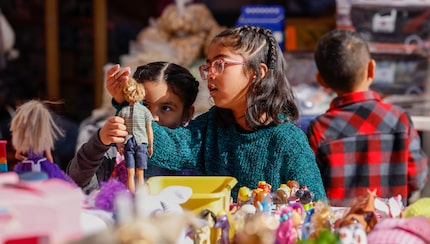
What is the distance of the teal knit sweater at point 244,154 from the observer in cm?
205

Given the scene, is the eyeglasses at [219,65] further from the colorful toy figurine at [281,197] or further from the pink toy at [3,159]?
the pink toy at [3,159]

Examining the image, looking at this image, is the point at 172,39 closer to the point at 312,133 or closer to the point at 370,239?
the point at 312,133

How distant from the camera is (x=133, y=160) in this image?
1.81 meters

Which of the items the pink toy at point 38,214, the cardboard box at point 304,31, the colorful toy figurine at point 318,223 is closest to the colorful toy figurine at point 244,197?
the colorful toy figurine at point 318,223

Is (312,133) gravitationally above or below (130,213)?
below

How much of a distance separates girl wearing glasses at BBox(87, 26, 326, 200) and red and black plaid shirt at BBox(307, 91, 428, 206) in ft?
2.42

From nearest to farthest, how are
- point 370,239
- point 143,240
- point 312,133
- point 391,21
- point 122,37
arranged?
point 143,240 < point 370,239 < point 312,133 < point 391,21 < point 122,37

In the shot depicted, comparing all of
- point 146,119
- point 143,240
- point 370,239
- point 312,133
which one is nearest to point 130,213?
point 143,240

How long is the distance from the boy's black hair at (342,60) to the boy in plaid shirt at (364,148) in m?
0.03

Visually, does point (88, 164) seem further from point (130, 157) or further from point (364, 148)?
point (364, 148)

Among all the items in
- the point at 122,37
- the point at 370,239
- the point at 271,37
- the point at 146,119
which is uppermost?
the point at 271,37

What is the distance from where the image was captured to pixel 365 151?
113 inches

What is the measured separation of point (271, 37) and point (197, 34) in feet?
6.62

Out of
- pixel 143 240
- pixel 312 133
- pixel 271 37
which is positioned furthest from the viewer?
pixel 312 133
